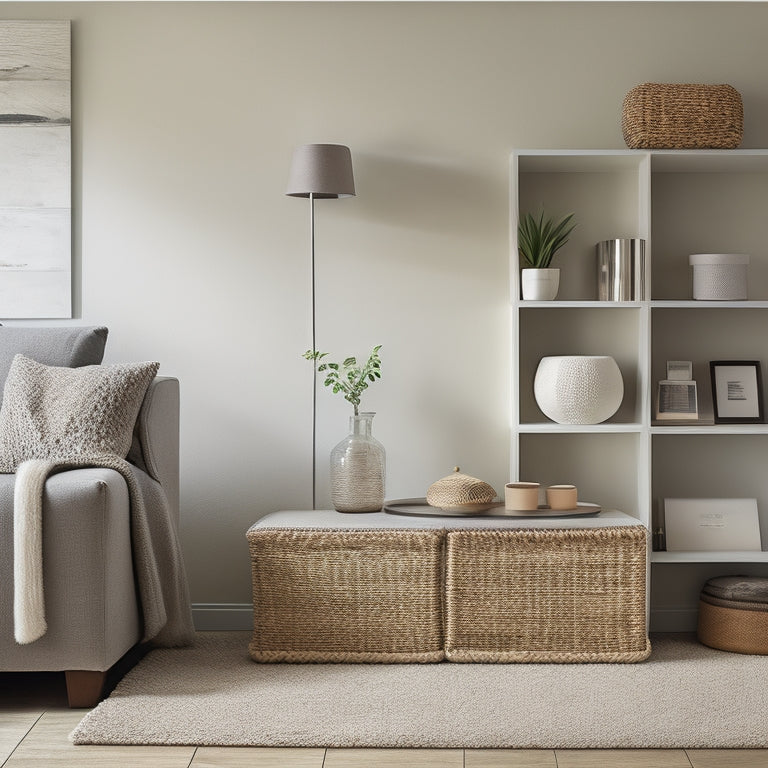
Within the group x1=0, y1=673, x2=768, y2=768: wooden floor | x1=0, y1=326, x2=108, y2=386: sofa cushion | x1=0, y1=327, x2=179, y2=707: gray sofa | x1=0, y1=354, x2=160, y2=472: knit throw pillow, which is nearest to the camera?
x1=0, y1=673, x2=768, y2=768: wooden floor

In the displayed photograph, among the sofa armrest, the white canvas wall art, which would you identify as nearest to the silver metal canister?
the sofa armrest

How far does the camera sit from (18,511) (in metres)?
2.25

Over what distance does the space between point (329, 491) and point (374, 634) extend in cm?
65

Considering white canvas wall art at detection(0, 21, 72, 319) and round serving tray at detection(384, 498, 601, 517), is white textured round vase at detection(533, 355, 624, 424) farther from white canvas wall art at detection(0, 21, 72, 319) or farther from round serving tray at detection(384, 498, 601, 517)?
white canvas wall art at detection(0, 21, 72, 319)

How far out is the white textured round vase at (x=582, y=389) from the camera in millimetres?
2990

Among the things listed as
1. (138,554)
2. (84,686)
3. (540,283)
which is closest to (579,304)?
(540,283)

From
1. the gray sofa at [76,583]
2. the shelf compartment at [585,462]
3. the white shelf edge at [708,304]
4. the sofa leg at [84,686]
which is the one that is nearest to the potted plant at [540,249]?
the white shelf edge at [708,304]

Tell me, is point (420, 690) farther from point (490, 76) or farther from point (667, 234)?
point (490, 76)

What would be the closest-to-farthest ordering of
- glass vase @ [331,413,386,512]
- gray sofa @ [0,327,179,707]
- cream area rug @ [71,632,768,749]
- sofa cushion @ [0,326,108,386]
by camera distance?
1. cream area rug @ [71,632,768,749]
2. gray sofa @ [0,327,179,707]
3. sofa cushion @ [0,326,108,386]
4. glass vase @ [331,413,386,512]

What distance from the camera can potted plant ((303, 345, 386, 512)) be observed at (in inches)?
116

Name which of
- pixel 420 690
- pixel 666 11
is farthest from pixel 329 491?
pixel 666 11

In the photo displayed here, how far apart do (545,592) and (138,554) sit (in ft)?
3.66

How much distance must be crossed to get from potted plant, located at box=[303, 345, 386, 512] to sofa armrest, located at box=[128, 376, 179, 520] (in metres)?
0.48

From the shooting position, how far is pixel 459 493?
2.84m
